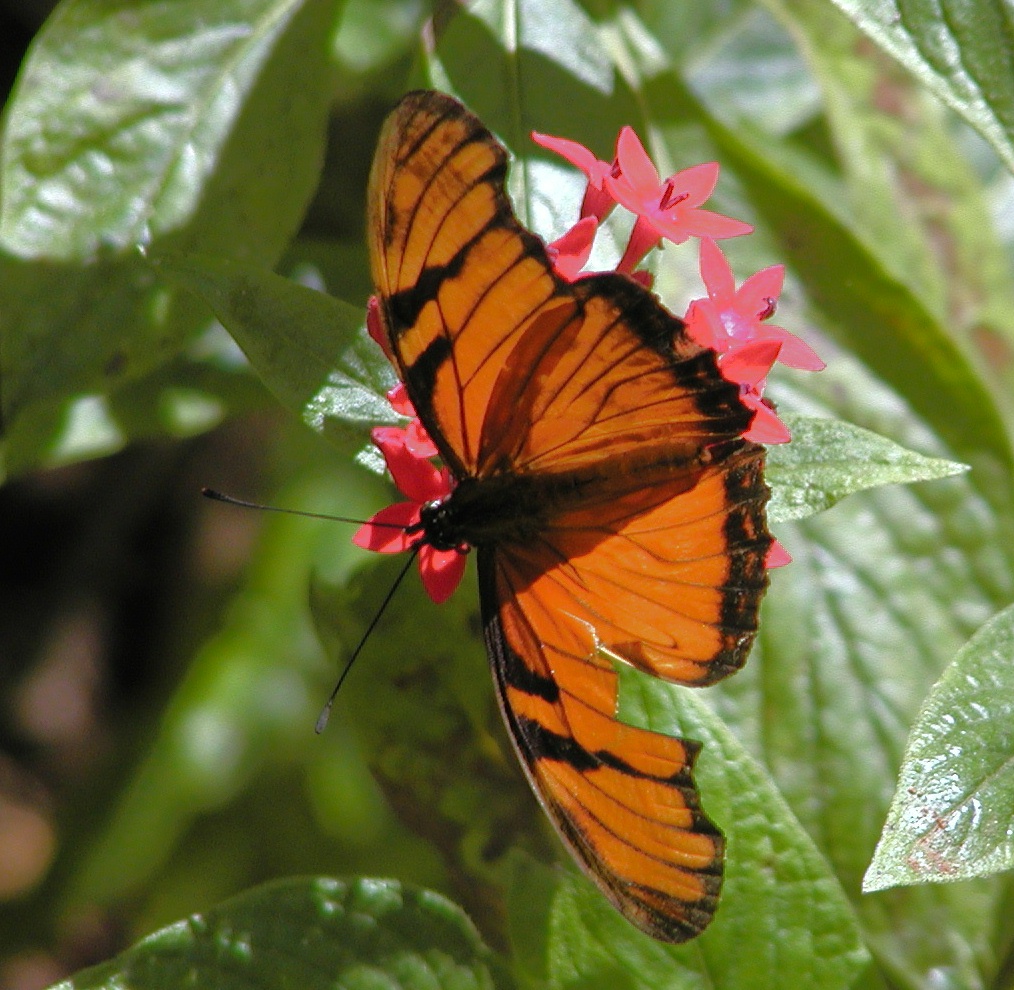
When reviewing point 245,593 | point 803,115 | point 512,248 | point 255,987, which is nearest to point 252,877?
point 245,593

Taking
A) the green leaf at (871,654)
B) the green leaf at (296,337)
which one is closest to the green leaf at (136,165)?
the green leaf at (296,337)

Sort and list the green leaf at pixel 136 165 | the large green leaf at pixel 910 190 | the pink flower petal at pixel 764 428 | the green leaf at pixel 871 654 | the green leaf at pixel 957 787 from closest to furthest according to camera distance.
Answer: the green leaf at pixel 957 787
the pink flower petal at pixel 764 428
the green leaf at pixel 136 165
the green leaf at pixel 871 654
the large green leaf at pixel 910 190

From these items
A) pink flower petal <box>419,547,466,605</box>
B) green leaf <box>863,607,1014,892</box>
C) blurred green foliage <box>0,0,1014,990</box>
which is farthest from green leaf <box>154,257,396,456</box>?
green leaf <box>863,607,1014,892</box>

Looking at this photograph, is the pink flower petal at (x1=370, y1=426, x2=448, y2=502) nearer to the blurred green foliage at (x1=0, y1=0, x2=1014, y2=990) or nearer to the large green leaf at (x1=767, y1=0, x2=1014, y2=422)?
the blurred green foliage at (x1=0, y1=0, x2=1014, y2=990)

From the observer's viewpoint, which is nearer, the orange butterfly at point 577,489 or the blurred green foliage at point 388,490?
the orange butterfly at point 577,489

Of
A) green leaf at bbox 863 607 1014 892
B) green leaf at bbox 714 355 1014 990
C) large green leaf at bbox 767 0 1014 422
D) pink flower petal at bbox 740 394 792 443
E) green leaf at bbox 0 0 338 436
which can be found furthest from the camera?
large green leaf at bbox 767 0 1014 422

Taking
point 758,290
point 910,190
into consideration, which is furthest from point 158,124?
point 910,190

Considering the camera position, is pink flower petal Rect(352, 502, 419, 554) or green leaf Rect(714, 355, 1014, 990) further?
green leaf Rect(714, 355, 1014, 990)

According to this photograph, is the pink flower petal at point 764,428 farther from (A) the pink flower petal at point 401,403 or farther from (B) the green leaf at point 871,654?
(B) the green leaf at point 871,654
